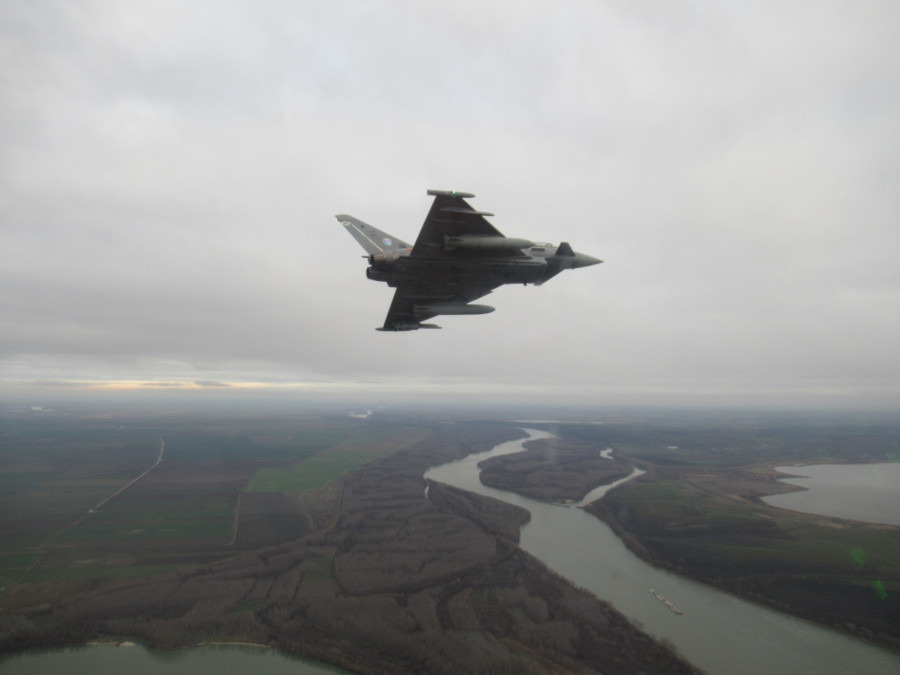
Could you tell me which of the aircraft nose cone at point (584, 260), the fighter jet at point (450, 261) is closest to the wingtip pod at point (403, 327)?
the fighter jet at point (450, 261)

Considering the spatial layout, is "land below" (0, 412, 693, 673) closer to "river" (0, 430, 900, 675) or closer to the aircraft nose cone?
"river" (0, 430, 900, 675)

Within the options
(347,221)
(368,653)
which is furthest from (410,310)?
(368,653)

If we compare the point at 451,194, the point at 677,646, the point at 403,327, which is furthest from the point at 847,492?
the point at 451,194

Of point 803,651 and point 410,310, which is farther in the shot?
point 803,651

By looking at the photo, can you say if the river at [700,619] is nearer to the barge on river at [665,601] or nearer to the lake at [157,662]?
the barge on river at [665,601]

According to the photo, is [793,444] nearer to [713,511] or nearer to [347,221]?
[713,511]

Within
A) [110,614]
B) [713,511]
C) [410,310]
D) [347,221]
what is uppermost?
[347,221]
